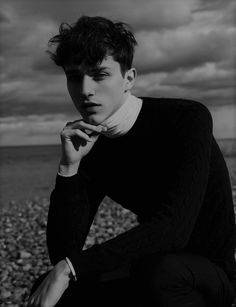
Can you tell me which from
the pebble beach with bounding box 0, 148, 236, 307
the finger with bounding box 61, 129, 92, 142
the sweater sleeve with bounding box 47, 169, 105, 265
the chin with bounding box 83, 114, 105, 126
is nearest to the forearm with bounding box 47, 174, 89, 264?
the sweater sleeve with bounding box 47, 169, 105, 265

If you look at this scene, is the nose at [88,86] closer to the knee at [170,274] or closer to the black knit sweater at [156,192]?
the black knit sweater at [156,192]

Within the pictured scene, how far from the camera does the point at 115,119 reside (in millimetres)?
3061

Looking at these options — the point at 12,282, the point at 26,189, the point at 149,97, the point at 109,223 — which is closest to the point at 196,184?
the point at 149,97

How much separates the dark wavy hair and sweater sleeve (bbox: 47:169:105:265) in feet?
2.44

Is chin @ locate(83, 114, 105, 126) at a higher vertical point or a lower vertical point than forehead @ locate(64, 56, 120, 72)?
lower

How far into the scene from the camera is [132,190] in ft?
10.6

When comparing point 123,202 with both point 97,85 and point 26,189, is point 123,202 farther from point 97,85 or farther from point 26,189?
point 26,189

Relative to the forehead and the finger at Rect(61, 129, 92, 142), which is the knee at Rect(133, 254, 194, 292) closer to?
the finger at Rect(61, 129, 92, 142)

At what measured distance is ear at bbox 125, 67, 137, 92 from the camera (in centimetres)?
313

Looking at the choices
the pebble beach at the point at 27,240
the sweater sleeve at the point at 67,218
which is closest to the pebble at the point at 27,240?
the pebble beach at the point at 27,240

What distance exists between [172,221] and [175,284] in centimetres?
32

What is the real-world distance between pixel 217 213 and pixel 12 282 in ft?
11.6

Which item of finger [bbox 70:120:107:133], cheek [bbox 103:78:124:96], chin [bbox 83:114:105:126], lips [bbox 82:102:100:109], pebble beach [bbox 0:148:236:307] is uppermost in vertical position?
cheek [bbox 103:78:124:96]

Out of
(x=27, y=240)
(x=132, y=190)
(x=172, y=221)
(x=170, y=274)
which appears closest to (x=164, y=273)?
(x=170, y=274)
